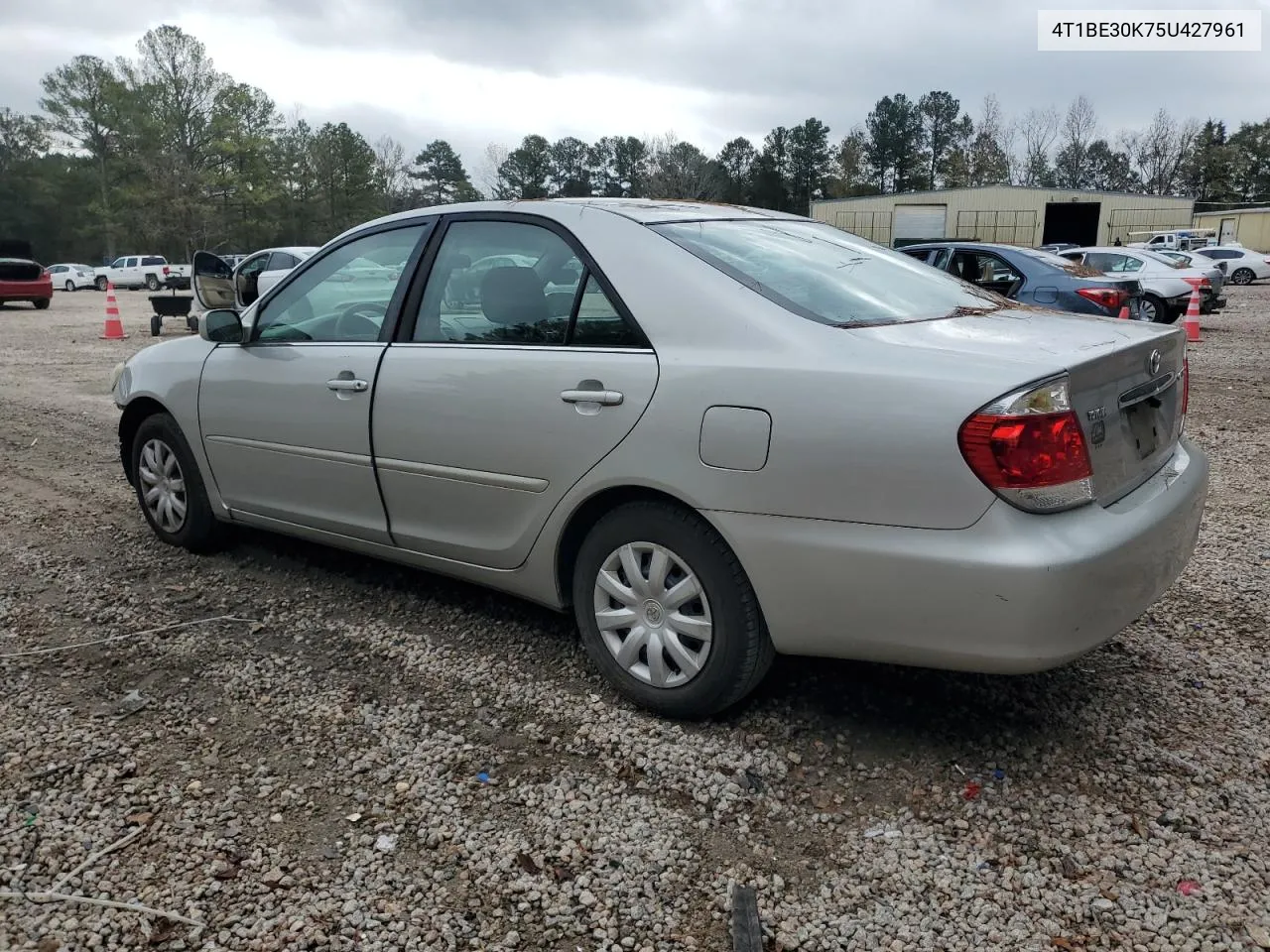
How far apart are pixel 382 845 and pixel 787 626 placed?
47.4 inches

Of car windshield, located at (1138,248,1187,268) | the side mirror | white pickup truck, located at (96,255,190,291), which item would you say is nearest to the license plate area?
the side mirror

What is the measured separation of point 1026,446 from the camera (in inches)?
95.6

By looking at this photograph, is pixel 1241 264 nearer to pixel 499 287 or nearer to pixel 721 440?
pixel 499 287

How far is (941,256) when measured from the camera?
11.5 m

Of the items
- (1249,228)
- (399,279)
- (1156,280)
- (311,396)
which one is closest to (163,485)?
(311,396)

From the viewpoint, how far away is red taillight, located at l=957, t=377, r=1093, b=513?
241cm

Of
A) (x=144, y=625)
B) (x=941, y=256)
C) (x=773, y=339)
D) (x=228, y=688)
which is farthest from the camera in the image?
(x=941, y=256)

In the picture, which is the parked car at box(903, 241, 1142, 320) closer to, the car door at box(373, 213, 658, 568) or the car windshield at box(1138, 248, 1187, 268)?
the car windshield at box(1138, 248, 1187, 268)

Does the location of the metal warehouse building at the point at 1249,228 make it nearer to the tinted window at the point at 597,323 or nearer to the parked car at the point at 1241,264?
the parked car at the point at 1241,264

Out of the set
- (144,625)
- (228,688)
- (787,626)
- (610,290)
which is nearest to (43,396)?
(144,625)

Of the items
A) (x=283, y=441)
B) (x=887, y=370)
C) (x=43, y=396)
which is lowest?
(x=43, y=396)

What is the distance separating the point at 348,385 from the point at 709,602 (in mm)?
1679

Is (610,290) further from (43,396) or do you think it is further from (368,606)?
(43,396)

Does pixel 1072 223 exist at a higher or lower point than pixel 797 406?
higher
